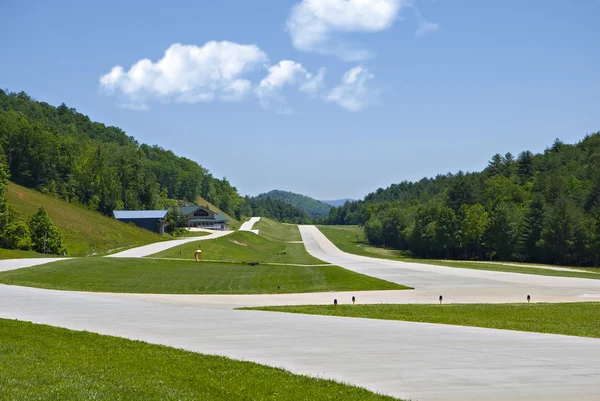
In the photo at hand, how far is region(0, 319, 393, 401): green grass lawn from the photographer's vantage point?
10.7m

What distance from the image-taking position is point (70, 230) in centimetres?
8269

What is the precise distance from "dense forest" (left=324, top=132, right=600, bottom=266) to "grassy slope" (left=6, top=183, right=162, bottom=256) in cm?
5433

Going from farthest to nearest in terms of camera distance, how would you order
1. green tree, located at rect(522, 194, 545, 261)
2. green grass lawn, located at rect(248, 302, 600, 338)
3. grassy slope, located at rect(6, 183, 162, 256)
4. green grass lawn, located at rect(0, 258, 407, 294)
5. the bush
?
green tree, located at rect(522, 194, 545, 261)
grassy slope, located at rect(6, 183, 162, 256)
the bush
green grass lawn, located at rect(0, 258, 407, 294)
green grass lawn, located at rect(248, 302, 600, 338)

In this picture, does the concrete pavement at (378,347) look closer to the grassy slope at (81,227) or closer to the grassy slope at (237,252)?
the grassy slope at (237,252)

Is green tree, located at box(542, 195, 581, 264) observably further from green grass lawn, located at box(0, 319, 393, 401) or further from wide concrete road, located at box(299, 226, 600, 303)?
green grass lawn, located at box(0, 319, 393, 401)

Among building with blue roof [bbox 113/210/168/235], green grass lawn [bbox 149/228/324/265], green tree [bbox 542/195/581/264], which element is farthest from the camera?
building with blue roof [bbox 113/210/168/235]

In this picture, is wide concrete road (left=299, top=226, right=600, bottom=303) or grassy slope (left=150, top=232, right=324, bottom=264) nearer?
wide concrete road (left=299, top=226, right=600, bottom=303)

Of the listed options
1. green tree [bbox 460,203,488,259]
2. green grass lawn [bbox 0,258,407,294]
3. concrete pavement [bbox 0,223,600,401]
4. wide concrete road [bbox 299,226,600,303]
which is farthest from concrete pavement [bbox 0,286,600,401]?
green tree [bbox 460,203,488,259]

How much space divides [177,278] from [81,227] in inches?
1845

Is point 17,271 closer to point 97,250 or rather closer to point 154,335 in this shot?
point 154,335

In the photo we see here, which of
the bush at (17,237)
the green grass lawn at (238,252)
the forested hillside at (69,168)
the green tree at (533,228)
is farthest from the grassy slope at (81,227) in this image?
the green tree at (533,228)

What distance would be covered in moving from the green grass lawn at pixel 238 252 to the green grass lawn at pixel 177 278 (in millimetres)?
13589

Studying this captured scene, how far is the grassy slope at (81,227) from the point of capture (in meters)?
Answer: 78.8

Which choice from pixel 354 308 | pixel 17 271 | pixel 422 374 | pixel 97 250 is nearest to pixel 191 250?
pixel 97 250
